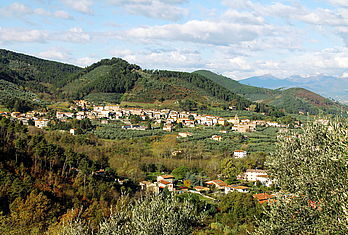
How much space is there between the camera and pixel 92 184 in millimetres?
28406

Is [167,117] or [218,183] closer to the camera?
[218,183]

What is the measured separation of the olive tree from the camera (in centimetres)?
943

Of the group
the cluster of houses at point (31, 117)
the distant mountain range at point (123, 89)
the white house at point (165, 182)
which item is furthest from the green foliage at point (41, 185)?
the distant mountain range at point (123, 89)

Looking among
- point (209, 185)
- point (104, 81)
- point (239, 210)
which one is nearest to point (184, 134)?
point (209, 185)

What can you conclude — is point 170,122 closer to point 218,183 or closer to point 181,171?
point 181,171

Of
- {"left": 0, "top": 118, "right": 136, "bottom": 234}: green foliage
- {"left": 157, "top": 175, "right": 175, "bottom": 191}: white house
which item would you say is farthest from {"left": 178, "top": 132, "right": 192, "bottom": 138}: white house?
{"left": 0, "top": 118, "right": 136, "bottom": 234}: green foliage

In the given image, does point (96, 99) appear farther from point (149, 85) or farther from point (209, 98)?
point (209, 98)

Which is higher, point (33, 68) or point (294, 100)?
point (33, 68)

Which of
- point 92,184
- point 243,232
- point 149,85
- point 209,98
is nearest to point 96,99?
point 149,85

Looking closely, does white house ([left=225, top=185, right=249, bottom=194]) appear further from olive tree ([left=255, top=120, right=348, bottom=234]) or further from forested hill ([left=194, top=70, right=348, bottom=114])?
forested hill ([left=194, top=70, right=348, bottom=114])

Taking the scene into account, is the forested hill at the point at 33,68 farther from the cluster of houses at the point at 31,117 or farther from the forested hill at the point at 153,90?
the cluster of houses at the point at 31,117

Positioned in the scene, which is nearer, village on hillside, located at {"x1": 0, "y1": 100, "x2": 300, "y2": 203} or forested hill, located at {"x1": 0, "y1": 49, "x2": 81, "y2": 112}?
village on hillside, located at {"x1": 0, "y1": 100, "x2": 300, "y2": 203}

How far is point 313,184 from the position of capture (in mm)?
10305

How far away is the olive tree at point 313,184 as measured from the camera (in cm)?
943
